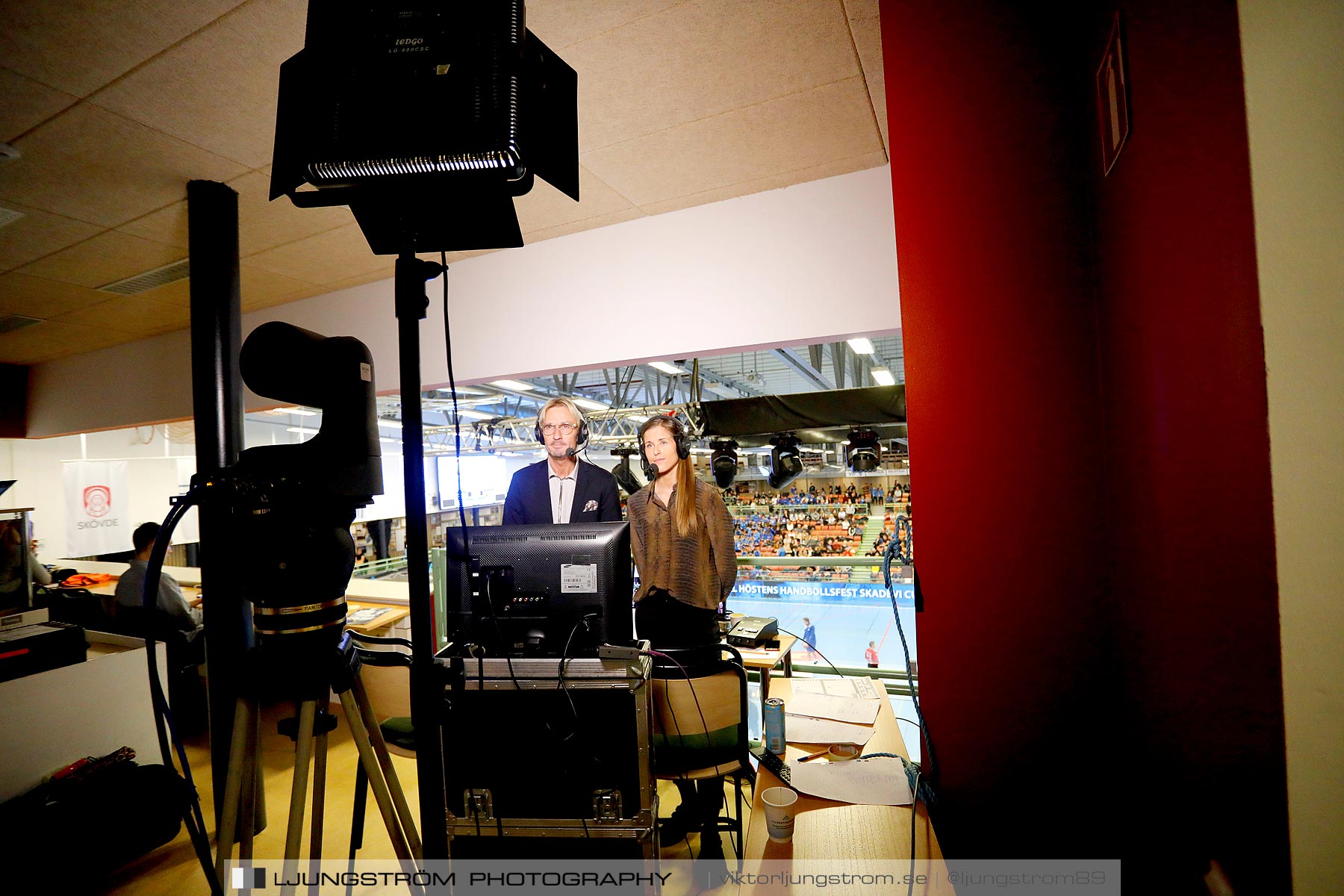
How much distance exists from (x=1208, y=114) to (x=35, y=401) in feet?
27.5

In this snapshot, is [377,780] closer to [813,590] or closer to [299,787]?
[299,787]

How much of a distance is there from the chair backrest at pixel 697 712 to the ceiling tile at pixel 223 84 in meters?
2.15

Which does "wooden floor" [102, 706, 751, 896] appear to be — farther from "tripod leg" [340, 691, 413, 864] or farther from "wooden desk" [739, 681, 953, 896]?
"tripod leg" [340, 691, 413, 864]

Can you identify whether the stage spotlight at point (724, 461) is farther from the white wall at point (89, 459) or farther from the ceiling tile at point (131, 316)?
the white wall at point (89, 459)

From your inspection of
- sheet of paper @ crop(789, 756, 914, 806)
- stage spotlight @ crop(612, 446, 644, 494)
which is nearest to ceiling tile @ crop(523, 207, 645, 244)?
sheet of paper @ crop(789, 756, 914, 806)

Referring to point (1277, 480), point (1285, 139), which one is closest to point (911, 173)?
point (1285, 139)

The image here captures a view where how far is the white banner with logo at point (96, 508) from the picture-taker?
22.3ft

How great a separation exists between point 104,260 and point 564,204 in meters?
2.76

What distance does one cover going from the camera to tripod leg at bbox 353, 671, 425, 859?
3.47 ft

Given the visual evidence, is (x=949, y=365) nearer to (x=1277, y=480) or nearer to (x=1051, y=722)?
(x=1277, y=480)

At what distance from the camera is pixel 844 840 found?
1.13 m

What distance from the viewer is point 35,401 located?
545 centimetres

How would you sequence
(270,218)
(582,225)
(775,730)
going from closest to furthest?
(775,730)
(270,218)
(582,225)

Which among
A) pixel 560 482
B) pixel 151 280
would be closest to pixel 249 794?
pixel 560 482
